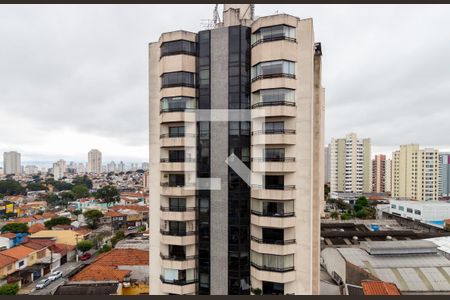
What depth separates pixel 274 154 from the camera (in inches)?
322

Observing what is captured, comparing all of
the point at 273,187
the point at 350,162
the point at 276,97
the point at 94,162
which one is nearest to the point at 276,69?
the point at 276,97

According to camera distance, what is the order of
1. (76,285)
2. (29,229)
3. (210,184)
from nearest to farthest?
(210,184)
(76,285)
(29,229)

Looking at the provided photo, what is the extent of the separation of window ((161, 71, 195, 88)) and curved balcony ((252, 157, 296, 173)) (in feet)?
10.8

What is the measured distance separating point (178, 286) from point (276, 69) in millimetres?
7515

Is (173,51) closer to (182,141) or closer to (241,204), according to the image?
(182,141)

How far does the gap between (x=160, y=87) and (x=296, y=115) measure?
4.64 meters

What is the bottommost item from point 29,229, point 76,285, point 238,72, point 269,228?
point 29,229

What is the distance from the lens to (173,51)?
28.1 ft

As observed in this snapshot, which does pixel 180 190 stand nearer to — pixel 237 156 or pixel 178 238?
pixel 178 238

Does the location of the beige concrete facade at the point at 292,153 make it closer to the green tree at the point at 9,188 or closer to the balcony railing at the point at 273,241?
the balcony railing at the point at 273,241

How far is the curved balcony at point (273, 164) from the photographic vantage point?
311 inches

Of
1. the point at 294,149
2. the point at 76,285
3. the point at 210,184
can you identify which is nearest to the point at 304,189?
the point at 294,149

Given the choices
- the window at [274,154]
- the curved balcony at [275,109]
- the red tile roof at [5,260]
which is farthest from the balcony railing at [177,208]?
the red tile roof at [5,260]

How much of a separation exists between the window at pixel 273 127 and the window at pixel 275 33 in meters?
2.53
